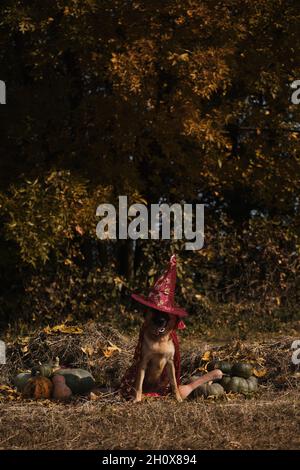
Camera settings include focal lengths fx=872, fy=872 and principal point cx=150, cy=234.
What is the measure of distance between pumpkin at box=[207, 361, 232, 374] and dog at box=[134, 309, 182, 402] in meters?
0.83

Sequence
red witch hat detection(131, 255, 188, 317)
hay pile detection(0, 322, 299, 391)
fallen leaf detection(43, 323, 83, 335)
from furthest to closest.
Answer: fallen leaf detection(43, 323, 83, 335) < hay pile detection(0, 322, 299, 391) < red witch hat detection(131, 255, 188, 317)

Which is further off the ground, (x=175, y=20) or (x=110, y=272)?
(x=175, y=20)

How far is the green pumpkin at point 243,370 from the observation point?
709 cm

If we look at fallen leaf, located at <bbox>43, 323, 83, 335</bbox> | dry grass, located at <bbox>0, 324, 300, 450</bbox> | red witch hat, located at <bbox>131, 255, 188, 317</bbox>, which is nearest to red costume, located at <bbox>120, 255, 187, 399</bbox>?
red witch hat, located at <bbox>131, 255, 188, 317</bbox>

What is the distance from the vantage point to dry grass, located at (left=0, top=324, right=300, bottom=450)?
509 centimetres

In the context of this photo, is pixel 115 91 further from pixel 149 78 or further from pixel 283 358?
pixel 283 358

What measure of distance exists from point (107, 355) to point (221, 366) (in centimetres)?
104

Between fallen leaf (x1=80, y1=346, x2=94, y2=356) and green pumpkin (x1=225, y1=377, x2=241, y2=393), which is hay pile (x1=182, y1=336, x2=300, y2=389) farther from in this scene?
fallen leaf (x1=80, y1=346, x2=94, y2=356)

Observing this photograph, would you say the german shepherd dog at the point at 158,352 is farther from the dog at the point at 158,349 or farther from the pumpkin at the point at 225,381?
the pumpkin at the point at 225,381

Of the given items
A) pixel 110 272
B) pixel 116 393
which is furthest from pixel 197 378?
pixel 110 272

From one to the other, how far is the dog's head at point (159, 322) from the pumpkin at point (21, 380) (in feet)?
4.59

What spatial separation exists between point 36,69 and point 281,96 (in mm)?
3046

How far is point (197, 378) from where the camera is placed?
6766mm

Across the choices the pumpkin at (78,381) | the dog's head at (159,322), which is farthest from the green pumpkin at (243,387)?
the pumpkin at (78,381)
